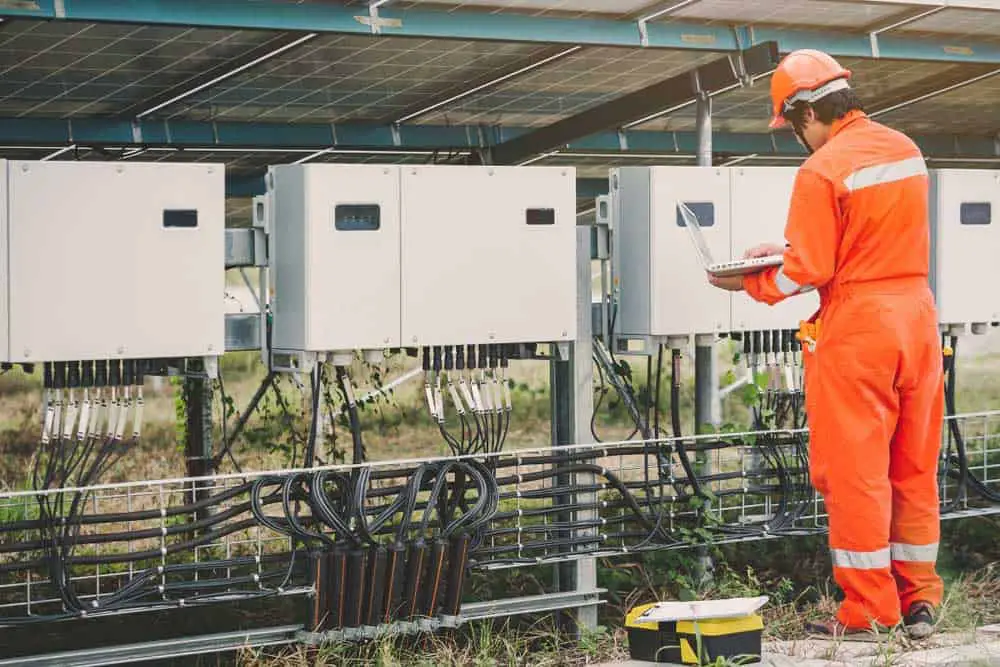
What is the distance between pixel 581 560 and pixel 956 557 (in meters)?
2.31

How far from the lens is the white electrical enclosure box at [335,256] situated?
12.6 feet

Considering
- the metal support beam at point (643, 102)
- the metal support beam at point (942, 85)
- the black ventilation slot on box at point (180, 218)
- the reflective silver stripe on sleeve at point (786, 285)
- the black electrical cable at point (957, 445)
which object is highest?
the metal support beam at point (942, 85)

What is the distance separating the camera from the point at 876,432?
366 centimetres

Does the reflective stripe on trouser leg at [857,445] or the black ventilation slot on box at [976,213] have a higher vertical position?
the black ventilation slot on box at [976,213]

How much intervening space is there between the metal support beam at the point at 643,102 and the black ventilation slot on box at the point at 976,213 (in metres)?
1.00

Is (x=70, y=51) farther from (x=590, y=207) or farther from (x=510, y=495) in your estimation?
(x=590, y=207)

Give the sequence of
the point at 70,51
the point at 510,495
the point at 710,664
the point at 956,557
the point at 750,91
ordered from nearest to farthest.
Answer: the point at 710,664 → the point at 510,495 → the point at 70,51 → the point at 956,557 → the point at 750,91

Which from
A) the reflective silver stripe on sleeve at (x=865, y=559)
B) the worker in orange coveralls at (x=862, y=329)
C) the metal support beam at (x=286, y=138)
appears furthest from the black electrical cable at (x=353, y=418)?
the metal support beam at (x=286, y=138)

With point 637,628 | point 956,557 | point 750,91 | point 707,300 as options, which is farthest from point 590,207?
point 637,628

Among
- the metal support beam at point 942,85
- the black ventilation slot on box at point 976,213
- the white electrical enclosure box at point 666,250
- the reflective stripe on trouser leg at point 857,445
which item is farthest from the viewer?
the metal support beam at point 942,85

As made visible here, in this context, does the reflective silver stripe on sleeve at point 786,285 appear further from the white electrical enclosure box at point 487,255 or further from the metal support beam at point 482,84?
the metal support beam at point 482,84

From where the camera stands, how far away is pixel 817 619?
4.28 m

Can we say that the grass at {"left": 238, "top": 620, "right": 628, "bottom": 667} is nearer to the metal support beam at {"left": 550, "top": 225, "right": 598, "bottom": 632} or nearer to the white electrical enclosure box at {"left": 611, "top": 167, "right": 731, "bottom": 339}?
the metal support beam at {"left": 550, "top": 225, "right": 598, "bottom": 632}

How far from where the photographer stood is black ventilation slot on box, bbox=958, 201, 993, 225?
480 centimetres
